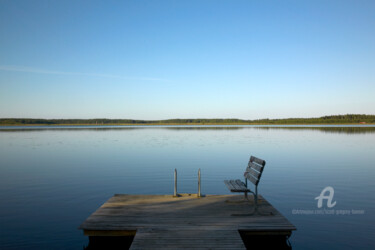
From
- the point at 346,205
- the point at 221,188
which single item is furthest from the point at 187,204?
the point at 346,205

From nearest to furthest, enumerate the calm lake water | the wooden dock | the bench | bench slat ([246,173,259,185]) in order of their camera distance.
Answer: the wooden dock → the bench → bench slat ([246,173,259,185]) → the calm lake water

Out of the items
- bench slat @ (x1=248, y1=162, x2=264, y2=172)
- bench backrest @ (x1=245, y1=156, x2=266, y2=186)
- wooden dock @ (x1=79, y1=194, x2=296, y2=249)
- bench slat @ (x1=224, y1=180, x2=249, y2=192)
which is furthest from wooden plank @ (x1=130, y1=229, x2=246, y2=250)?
bench slat @ (x1=248, y1=162, x2=264, y2=172)

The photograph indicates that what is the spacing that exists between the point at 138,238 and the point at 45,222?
5.00m

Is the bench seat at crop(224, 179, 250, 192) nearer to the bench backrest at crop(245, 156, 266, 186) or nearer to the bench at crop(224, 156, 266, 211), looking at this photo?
the bench at crop(224, 156, 266, 211)

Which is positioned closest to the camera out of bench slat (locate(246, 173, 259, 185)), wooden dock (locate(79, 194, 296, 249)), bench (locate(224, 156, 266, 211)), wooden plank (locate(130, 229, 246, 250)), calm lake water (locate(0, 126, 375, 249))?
wooden plank (locate(130, 229, 246, 250))

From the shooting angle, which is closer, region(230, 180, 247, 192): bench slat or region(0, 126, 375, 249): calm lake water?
region(230, 180, 247, 192): bench slat

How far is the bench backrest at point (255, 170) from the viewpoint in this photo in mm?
8141

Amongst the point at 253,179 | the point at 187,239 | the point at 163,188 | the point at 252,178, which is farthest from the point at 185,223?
the point at 163,188

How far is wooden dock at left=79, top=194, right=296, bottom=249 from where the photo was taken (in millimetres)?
6270

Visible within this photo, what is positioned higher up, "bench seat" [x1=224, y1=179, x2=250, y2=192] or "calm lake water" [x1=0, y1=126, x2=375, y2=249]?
"bench seat" [x1=224, y1=179, x2=250, y2=192]

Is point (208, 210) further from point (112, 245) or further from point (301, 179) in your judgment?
point (301, 179)

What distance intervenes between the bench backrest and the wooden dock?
903 millimetres

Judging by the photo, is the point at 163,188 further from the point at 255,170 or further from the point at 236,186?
the point at 255,170

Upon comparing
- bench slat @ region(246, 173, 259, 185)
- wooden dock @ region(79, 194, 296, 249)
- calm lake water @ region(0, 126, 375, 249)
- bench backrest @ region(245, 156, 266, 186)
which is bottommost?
calm lake water @ region(0, 126, 375, 249)
